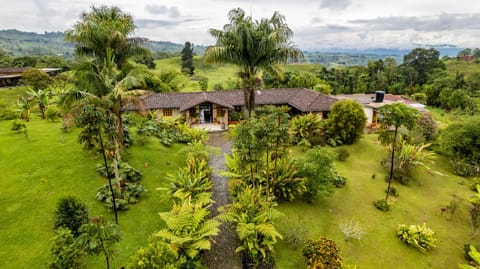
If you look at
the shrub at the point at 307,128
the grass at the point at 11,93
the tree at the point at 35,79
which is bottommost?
the shrub at the point at 307,128

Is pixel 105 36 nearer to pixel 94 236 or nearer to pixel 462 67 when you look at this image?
pixel 94 236

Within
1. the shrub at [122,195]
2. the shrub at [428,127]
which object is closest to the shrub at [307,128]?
the shrub at [428,127]

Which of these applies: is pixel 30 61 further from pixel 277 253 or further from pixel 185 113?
pixel 277 253

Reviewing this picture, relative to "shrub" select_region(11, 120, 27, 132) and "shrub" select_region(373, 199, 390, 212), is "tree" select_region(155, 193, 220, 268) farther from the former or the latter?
"shrub" select_region(11, 120, 27, 132)

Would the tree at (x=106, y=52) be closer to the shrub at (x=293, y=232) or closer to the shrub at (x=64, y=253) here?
the shrub at (x=64, y=253)

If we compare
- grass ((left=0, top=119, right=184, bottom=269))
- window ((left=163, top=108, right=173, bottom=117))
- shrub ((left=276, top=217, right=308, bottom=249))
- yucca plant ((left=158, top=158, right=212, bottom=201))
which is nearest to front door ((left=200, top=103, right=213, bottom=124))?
window ((left=163, top=108, right=173, bottom=117))

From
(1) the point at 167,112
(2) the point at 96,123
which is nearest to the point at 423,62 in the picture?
(1) the point at 167,112

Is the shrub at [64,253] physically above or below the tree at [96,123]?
below
